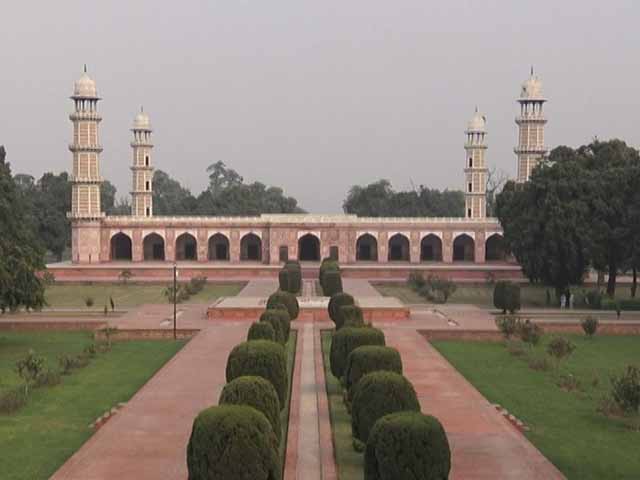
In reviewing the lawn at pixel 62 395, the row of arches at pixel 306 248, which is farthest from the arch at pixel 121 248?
the lawn at pixel 62 395

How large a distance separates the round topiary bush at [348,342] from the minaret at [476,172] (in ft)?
101

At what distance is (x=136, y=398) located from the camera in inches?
515

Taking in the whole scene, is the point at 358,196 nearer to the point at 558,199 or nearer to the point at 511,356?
the point at 558,199

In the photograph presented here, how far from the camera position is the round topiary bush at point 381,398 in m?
9.84

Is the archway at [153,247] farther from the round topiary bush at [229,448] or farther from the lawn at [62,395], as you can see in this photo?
the round topiary bush at [229,448]

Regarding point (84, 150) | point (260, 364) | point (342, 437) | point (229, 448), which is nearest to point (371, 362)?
point (342, 437)

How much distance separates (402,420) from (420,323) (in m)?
14.1

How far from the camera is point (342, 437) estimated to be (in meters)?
11.3

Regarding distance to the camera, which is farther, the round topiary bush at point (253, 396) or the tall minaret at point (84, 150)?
the tall minaret at point (84, 150)

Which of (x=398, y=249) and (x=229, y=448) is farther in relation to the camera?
(x=398, y=249)

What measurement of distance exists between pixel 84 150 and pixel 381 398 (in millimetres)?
32852

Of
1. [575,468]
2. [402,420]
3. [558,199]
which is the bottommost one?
[575,468]

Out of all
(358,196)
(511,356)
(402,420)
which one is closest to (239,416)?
(402,420)

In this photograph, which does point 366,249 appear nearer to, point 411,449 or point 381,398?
point 381,398
